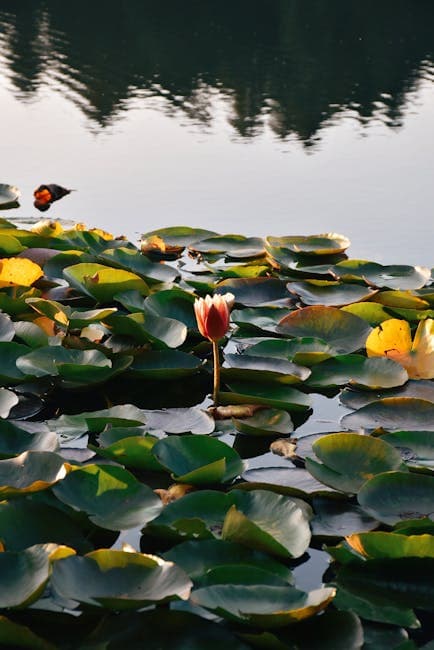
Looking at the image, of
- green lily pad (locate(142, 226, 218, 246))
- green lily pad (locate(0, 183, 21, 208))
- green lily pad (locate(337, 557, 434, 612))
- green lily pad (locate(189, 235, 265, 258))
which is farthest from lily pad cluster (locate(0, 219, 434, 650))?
green lily pad (locate(0, 183, 21, 208))

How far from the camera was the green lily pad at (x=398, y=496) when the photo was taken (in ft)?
5.56

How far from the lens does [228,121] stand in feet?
19.0

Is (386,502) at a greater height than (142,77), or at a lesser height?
greater

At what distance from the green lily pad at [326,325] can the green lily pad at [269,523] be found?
2.84 ft

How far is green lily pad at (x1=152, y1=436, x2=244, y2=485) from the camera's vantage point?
1.79m

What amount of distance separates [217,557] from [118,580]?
0.59ft

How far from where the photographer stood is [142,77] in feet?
22.7

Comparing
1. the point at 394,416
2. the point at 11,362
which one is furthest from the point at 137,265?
the point at 394,416

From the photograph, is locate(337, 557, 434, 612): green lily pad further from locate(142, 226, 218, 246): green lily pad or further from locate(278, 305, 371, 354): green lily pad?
locate(142, 226, 218, 246): green lily pad

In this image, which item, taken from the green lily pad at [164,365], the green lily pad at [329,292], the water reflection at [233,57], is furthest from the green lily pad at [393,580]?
the water reflection at [233,57]

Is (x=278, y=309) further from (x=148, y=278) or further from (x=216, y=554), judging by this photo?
(x=216, y=554)

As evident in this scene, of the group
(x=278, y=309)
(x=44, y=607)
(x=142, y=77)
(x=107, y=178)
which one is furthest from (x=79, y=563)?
(x=142, y=77)

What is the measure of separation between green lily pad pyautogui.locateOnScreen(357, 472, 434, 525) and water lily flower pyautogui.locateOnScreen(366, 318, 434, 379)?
2.12 ft

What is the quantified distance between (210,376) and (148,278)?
576mm
